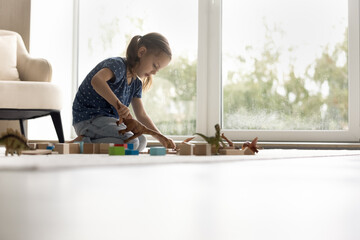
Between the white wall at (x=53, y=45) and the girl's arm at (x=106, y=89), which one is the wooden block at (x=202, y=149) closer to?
the girl's arm at (x=106, y=89)

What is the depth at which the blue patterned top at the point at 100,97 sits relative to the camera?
2189mm

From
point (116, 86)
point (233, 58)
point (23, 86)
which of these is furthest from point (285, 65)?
point (23, 86)

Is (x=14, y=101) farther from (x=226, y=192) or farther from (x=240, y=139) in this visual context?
(x=226, y=192)

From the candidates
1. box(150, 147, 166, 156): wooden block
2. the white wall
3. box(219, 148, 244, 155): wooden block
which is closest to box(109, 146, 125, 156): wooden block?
box(150, 147, 166, 156): wooden block

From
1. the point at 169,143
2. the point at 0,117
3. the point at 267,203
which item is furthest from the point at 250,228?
the point at 0,117

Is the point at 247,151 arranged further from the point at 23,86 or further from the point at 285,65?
the point at 285,65

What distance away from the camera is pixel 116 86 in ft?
7.36

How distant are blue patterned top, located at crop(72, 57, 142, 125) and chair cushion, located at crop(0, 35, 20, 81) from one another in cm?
104

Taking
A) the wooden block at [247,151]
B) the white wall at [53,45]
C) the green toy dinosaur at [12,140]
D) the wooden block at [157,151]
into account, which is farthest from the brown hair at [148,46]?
the white wall at [53,45]

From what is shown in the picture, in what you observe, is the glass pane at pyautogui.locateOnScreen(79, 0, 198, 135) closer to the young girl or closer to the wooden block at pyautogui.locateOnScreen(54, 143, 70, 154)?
the young girl

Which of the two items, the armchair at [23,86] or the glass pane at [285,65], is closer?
the armchair at [23,86]

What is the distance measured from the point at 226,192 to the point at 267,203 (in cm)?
7

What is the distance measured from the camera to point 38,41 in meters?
3.76

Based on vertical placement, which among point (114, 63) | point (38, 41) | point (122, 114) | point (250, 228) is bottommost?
point (250, 228)
